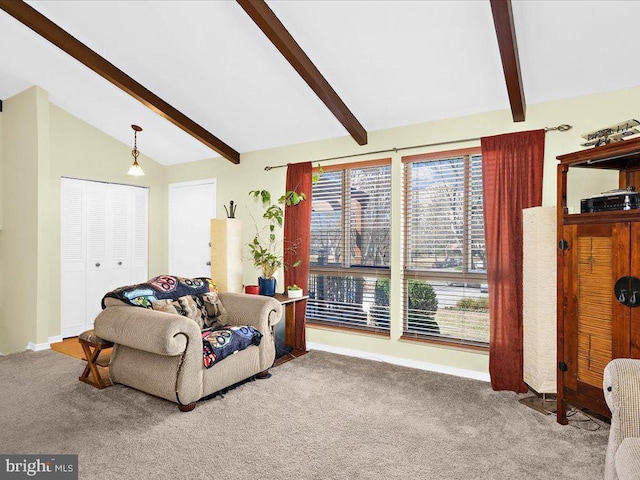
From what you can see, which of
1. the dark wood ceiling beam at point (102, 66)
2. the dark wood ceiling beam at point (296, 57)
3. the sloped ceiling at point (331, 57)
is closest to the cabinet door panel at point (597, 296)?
the sloped ceiling at point (331, 57)

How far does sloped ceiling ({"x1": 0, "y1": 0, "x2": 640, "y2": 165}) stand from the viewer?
252 centimetres

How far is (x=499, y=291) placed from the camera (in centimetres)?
318

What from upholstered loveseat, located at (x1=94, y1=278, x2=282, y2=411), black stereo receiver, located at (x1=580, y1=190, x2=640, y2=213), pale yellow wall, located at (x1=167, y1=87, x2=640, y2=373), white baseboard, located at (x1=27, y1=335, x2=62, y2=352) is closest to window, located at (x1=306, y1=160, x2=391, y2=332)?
pale yellow wall, located at (x1=167, y1=87, x2=640, y2=373)

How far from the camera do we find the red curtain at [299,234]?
4.22 m

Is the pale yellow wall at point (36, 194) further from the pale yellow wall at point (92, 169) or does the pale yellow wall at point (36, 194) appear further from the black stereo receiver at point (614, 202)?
the black stereo receiver at point (614, 202)

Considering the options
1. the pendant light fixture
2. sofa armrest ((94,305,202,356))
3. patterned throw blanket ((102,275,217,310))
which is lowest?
sofa armrest ((94,305,202,356))

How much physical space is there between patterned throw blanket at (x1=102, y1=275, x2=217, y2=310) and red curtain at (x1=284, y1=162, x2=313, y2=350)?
0.96 metres

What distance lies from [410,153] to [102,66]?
2.86 m

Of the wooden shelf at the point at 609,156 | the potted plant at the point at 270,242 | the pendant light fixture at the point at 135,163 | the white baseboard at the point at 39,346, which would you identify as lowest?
the white baseboard at the point at 39,346

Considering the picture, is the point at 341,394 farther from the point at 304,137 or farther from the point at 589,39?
the point at 589,39

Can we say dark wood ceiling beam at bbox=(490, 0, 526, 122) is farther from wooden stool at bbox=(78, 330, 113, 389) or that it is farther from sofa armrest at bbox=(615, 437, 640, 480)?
wooden stool at bbox=(78, 330, 113, 389)

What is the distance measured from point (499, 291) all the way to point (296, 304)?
6.67ft

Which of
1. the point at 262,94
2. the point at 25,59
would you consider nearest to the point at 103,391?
the point at 262,94

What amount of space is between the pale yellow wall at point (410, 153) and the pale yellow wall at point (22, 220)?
5.80ft
